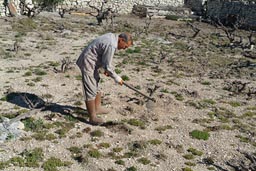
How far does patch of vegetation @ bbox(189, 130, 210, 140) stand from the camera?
879 centimetres

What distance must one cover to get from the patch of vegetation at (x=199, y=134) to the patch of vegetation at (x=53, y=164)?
A: 113 inches

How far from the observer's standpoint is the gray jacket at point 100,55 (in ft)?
27.1

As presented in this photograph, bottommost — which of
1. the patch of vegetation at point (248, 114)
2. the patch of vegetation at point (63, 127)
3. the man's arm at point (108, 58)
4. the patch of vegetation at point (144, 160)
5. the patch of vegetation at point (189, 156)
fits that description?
the patch of vegetation at point (189, 156)

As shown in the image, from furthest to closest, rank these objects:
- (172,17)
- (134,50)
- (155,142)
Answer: (172,17), (134,50), (155,142)

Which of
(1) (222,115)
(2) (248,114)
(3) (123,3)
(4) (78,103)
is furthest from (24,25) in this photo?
(2) (248,114)

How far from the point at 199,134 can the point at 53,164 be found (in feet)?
10.7

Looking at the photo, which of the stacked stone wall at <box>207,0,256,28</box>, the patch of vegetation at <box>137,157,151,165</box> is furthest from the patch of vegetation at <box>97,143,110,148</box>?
the stacked stone wall at <box>207,0,256,28</box>

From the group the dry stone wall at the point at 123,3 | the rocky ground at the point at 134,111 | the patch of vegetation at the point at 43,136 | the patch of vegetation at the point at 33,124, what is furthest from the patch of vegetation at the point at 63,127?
the dry stone wall at the point at 123,3

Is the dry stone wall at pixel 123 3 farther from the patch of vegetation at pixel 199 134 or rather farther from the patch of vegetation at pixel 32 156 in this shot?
the patch of vegetation at pixel 32 156

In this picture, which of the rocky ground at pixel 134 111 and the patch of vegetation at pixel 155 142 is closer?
the rocky ground at pixel 134 111

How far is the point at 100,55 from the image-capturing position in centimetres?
848

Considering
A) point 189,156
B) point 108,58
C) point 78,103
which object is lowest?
point 189,156

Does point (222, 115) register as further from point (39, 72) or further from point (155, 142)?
point (39, 72)

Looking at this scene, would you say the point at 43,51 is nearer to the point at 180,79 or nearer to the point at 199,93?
the point at 180,79
